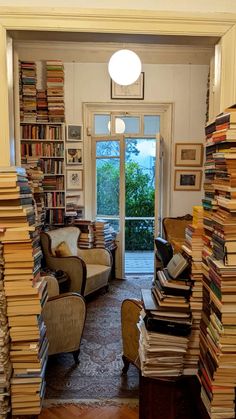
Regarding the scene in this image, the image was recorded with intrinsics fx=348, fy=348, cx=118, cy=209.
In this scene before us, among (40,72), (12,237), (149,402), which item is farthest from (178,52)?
(149,402)

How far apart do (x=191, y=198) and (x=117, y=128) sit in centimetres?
156

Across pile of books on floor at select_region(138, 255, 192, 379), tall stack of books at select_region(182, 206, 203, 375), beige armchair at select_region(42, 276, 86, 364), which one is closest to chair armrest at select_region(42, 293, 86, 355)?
beige armchair at select_region(42, 276, 86, 364)

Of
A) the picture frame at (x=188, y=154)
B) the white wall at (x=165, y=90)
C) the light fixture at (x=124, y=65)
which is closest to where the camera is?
the light fixture at (x=124, y=65)

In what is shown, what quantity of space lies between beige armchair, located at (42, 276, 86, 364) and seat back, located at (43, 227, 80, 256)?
1.43m

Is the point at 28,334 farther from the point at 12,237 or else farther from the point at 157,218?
the point at 157,218

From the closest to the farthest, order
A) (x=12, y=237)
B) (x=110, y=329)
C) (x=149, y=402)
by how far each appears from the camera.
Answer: (x=12, y=237) < (x=149, y=402) < (x=110, y=329)

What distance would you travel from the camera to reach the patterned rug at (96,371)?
2.48m

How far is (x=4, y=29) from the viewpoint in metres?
1.66

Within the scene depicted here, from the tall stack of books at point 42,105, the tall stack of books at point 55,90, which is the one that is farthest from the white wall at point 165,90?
the tall stack of books at point 42,105

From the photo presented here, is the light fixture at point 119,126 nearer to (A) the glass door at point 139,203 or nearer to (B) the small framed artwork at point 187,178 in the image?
(A) the glass door at point 139,203

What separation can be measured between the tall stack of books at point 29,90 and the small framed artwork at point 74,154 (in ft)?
2.14

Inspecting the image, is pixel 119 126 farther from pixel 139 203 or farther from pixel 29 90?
pixel 139 203

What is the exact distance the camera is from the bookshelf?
4.78m

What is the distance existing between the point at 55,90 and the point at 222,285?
3.99 metres
